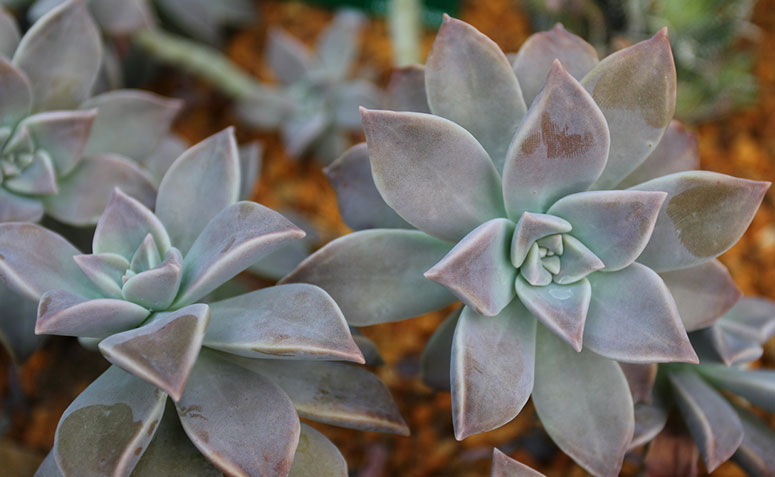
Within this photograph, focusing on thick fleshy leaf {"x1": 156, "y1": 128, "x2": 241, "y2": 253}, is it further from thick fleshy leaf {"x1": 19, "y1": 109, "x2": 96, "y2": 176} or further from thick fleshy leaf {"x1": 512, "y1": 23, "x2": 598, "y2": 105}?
thick fleshy leaf {"x1": 512, "y1": 23, "x2": 598, "y2": 105}

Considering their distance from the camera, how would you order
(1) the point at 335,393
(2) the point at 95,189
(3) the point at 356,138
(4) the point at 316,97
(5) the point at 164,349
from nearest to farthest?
1. (5) the point at 164,349
2. (1) the point at 335,393
3. (2) the point at 95,189
4. (4) the point at 316,97
5. (3) the point at 356,138

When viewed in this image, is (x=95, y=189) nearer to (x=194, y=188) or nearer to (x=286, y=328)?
(x=194, y=188)

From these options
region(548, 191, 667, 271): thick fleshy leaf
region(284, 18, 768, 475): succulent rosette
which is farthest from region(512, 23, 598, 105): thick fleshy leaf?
region(548, 191, 667, 271): thick fleshy leaf

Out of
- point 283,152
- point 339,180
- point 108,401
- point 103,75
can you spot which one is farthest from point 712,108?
point 108,401

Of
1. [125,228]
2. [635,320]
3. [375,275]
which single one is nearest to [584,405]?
[635,320]

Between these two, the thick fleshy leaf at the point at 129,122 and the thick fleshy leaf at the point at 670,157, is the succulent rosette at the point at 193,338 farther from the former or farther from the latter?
the thick fleshy leaf at the point at 670,157

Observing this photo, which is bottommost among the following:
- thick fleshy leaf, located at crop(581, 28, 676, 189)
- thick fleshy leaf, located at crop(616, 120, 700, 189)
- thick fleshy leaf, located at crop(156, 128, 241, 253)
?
thick fleshy leaf, located at crop(156, 128, 241, 253)
